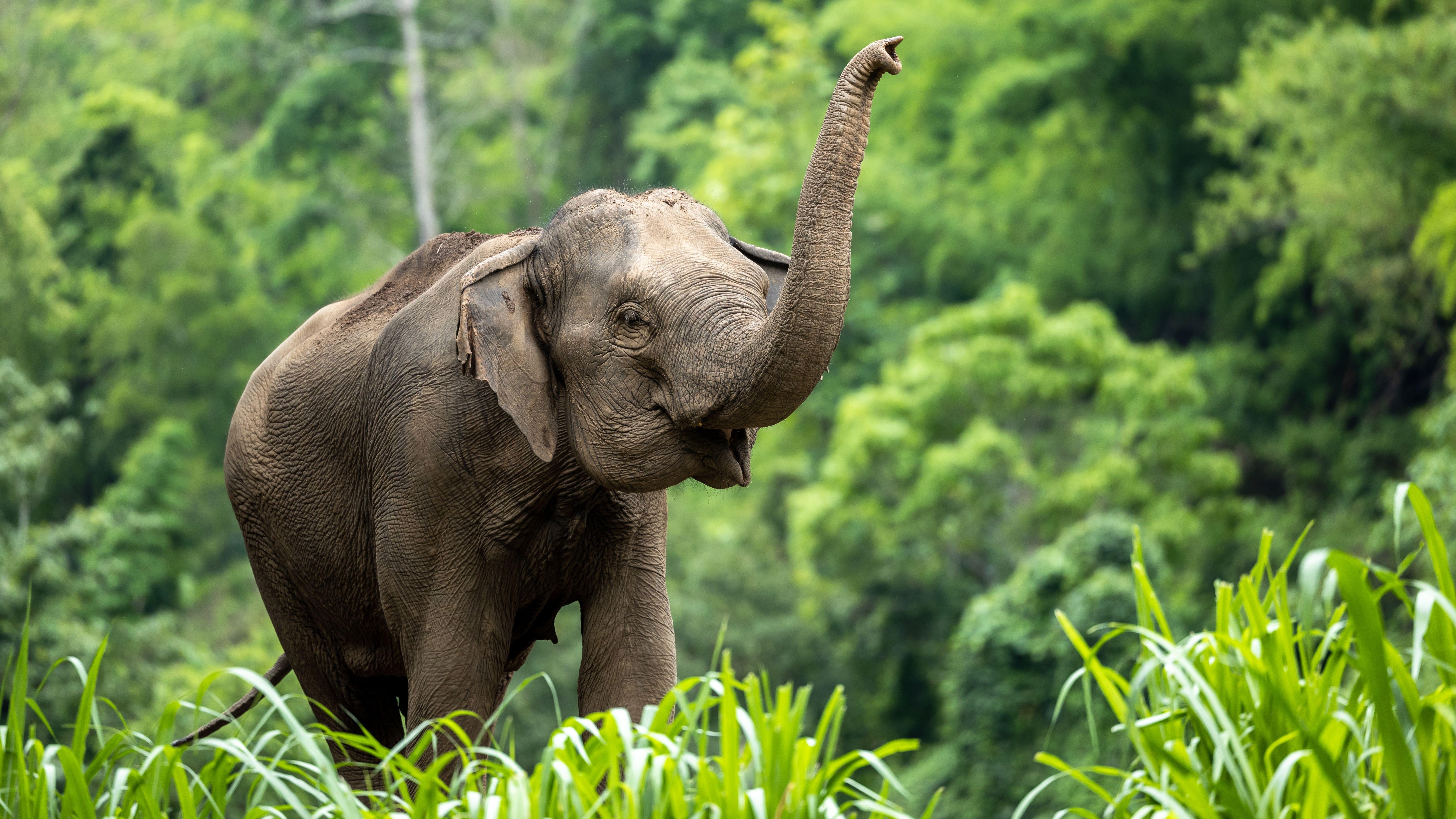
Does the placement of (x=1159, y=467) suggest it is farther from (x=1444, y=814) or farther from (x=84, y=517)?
(x=1444, y=814)

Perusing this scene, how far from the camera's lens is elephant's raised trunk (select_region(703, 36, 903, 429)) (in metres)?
2.75

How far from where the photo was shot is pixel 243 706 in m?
3.94

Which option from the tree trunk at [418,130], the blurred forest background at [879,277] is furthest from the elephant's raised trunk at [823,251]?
the tree trunk at [418,130]

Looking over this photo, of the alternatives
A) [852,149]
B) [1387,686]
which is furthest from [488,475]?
[1387,686]

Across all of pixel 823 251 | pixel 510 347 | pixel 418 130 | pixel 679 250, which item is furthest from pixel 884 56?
pixel 418 130

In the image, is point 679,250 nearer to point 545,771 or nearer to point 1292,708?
point 545,771

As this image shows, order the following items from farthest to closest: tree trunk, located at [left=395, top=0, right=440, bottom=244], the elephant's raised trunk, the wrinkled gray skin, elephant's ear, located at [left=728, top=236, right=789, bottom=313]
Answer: tree trunk, located at [left=395, top=0, right=440, bottom=244] → elephant's ear, located at [left=728, top=236, right=789, bottom=313] → the wrinkled gray skin → the elephant's raised trunk

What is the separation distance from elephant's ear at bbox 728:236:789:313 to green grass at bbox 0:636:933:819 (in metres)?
0.74

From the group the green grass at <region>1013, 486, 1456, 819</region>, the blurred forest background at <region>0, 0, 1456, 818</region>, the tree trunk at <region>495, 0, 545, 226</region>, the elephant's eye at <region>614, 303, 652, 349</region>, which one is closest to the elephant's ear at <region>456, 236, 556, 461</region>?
the elephant's eye at <region>614, 303, 652, 349</region>

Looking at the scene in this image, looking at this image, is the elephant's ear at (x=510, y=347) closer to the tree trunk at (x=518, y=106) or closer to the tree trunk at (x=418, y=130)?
the tree trunk at (x=418, y=130)

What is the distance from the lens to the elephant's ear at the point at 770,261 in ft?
10.5

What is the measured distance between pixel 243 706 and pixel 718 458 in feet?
5.10

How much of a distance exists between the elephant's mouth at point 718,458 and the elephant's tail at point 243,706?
99 cm

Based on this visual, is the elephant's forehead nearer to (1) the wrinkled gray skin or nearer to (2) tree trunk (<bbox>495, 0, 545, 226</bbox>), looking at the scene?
(1) the wrinkled gray skin
